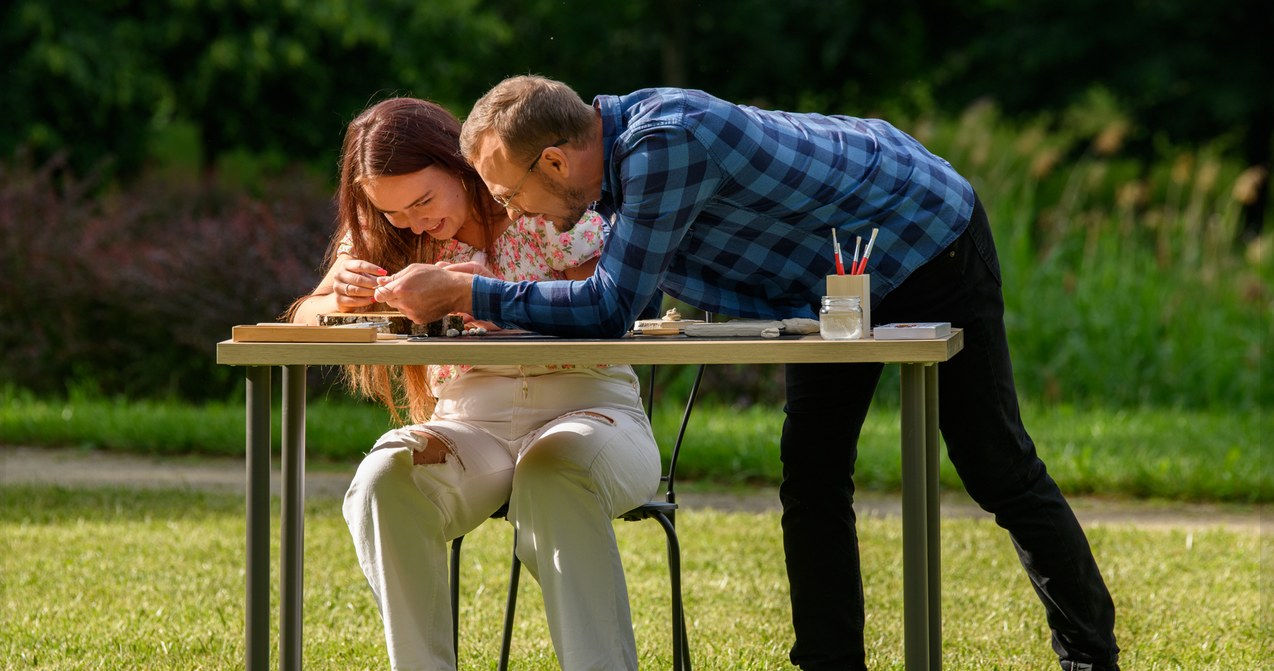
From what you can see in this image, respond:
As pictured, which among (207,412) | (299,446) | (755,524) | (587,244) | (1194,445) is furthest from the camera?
(207,412)

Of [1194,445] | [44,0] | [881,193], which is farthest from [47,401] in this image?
[881,193]

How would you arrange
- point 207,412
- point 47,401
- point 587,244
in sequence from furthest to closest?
point 47,401, point 207,412, point 587,244

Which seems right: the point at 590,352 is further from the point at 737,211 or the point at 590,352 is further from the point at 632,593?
the point at 632,593

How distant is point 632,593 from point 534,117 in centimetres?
211

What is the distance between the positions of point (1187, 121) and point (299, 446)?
45.9 ft

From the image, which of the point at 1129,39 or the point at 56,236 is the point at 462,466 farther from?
the point at 1129,39

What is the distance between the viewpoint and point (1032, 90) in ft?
52.5

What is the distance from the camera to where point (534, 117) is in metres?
2.70

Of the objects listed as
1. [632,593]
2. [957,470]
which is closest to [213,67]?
[632,593]

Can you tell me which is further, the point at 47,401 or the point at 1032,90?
the point at 1032,90

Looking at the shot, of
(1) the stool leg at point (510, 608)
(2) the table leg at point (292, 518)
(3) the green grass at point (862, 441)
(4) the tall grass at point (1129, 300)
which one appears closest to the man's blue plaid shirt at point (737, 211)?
(2) the table leg at point (292, 518)

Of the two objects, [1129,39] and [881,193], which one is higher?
[1129,39]

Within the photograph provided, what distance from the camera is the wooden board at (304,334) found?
8.50 feet

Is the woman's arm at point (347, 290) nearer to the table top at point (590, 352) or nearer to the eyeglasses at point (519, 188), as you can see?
the eyeglasses at point (519, 188)
